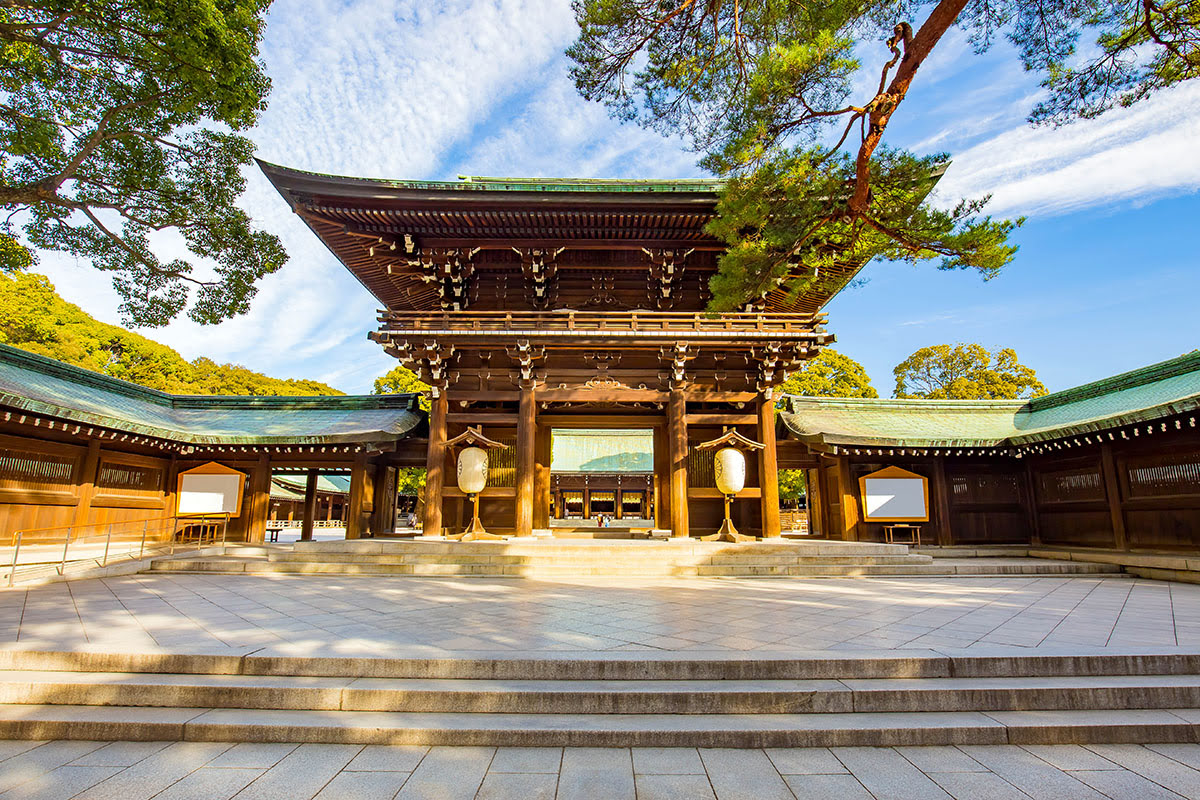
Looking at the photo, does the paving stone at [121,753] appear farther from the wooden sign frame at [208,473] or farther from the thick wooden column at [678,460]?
the wooden sign frame at [208,473]

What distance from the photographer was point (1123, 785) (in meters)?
3.16

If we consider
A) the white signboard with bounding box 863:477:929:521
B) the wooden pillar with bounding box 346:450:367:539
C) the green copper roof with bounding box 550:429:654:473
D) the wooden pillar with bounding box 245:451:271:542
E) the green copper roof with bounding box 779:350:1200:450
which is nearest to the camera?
the green copper roof with bounding box 779:350:1200:450

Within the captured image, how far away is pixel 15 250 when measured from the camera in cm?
1020

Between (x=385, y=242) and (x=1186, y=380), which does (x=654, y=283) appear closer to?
(x=385, y=242)

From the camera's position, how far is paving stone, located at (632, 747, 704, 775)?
3.31m

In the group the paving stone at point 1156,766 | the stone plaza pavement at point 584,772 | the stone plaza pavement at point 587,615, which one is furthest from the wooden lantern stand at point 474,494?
the paving stone at point 1156,766

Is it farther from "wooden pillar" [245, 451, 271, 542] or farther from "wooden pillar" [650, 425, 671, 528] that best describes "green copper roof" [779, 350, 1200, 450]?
"wooden pillar" [245, 451, 271, 542]

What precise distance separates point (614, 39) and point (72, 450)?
49.7 feet

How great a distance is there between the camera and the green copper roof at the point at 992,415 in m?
12.9

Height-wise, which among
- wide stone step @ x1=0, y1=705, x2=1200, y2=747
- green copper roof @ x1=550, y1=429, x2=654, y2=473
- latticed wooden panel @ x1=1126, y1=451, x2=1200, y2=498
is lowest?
wide stone step @ x1=0, y1=705, x2=1200, y2=747

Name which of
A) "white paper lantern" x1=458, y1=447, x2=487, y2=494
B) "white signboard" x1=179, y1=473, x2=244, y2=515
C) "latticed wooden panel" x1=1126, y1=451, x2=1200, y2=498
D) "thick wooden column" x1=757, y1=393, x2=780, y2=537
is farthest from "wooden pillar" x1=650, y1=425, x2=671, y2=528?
"white signboard" x1=179, y1=473, x2=244, y2=515

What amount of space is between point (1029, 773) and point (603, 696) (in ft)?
9.07

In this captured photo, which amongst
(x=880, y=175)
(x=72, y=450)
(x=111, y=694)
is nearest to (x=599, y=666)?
(x=111, y=694)

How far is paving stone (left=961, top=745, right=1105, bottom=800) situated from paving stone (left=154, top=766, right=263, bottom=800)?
15.2ft
